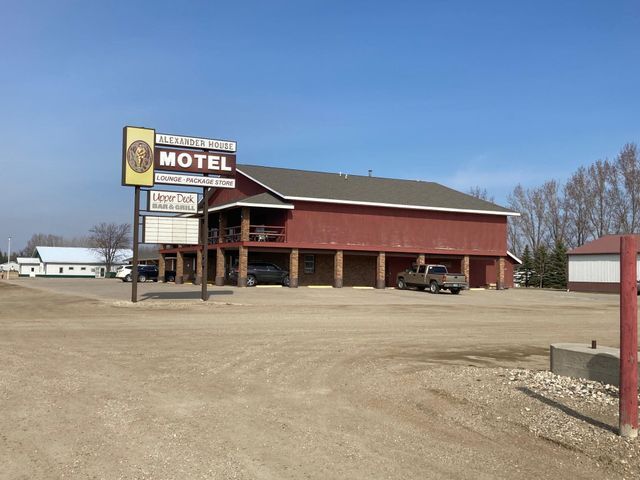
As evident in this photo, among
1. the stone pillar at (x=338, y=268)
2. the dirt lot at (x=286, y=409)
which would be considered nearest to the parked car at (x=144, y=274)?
the stone pillar at (x=338, y=268)

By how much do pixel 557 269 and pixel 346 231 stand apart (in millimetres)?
36641

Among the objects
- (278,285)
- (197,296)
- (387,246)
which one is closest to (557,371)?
(197,296)

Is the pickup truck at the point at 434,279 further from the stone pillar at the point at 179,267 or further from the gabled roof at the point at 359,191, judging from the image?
the stone pillar at the point at 179,267

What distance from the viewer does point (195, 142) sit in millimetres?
25984

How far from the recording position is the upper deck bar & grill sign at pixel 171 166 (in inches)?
970

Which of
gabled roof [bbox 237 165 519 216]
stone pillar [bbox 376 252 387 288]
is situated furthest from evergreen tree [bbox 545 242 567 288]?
stone pillar [bbox 376 252 387 288]

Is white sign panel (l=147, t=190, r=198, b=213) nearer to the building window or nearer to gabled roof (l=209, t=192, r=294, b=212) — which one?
gabled roof (l=209, t=192, r=294, b=212)

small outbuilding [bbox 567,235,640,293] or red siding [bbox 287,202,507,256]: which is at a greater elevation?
red siding [bbox 287,202,507,256]

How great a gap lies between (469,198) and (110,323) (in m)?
37.8

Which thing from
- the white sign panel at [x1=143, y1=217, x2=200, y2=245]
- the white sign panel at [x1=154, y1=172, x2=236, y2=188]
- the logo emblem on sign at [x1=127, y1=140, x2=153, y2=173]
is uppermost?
the logo emblem on sign at [x1=127, y1=140, x2=153, y2=173]

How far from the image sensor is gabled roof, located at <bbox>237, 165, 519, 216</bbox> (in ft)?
135

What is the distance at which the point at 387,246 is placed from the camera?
139ft

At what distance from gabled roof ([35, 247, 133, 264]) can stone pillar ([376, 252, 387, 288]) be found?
253 feet

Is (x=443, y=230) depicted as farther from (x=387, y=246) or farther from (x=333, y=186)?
(x=333, y=186)
